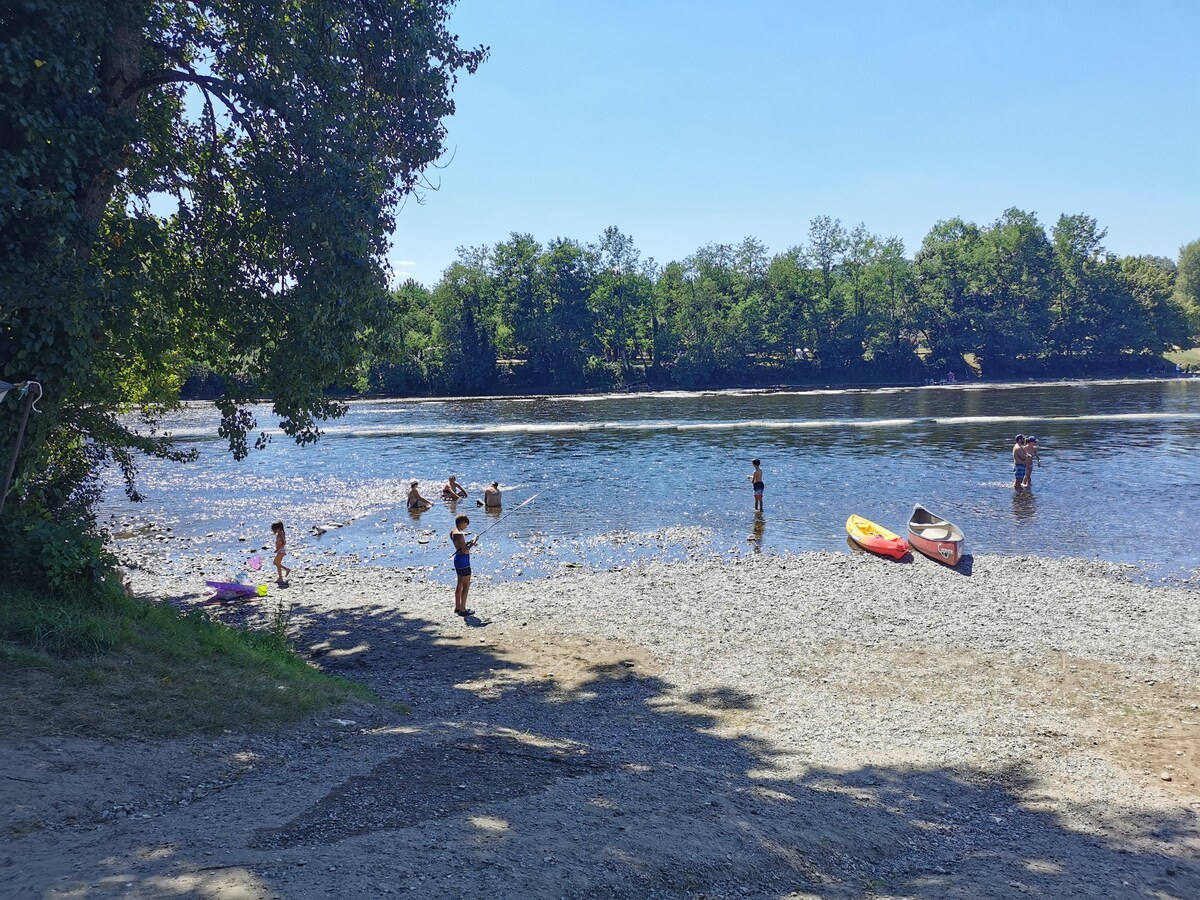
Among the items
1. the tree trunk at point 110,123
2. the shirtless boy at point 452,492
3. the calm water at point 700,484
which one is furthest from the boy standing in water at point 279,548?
the shirtless boy at point 452,492

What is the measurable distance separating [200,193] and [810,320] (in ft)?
322

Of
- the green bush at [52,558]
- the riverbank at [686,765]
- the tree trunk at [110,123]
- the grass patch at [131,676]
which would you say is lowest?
the riverbank at [686,765]

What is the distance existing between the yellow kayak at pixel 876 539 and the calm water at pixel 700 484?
0.77 meters

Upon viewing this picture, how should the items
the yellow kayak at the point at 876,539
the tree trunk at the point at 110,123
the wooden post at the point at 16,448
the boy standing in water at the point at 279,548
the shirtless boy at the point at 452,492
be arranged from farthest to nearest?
the shirtless boy at the point at 452,492, the yellow kayak at the point at 876,539, the boy standing in water at the point at 279,548, the tree trunk at the point at 110,123, the wooden post at the point at 16,448

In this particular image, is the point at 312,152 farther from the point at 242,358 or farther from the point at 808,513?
the point at 808,513

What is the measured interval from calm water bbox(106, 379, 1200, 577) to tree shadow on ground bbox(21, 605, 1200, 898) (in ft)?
41.2

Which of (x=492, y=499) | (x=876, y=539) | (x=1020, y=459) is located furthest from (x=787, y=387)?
(x=876, y=539)

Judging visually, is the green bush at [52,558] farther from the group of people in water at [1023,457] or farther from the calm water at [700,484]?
the group of people in water at [1023,457]

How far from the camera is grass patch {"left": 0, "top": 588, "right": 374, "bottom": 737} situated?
8750 millimetres

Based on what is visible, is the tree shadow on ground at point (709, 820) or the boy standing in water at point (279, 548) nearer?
the tree shadow on ground at point (709, 820)

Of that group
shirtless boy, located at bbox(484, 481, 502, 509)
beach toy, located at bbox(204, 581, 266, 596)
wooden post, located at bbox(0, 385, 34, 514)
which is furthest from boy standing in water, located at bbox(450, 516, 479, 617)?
shirtless boy, located at bbox(484, 481, 502, 509)

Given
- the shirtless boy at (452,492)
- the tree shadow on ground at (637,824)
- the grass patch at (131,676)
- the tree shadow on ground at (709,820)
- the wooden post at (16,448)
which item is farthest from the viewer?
the shirtless boy at (452,492)

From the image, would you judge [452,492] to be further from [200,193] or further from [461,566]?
[200,193]

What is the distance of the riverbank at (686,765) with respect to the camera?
645cm
